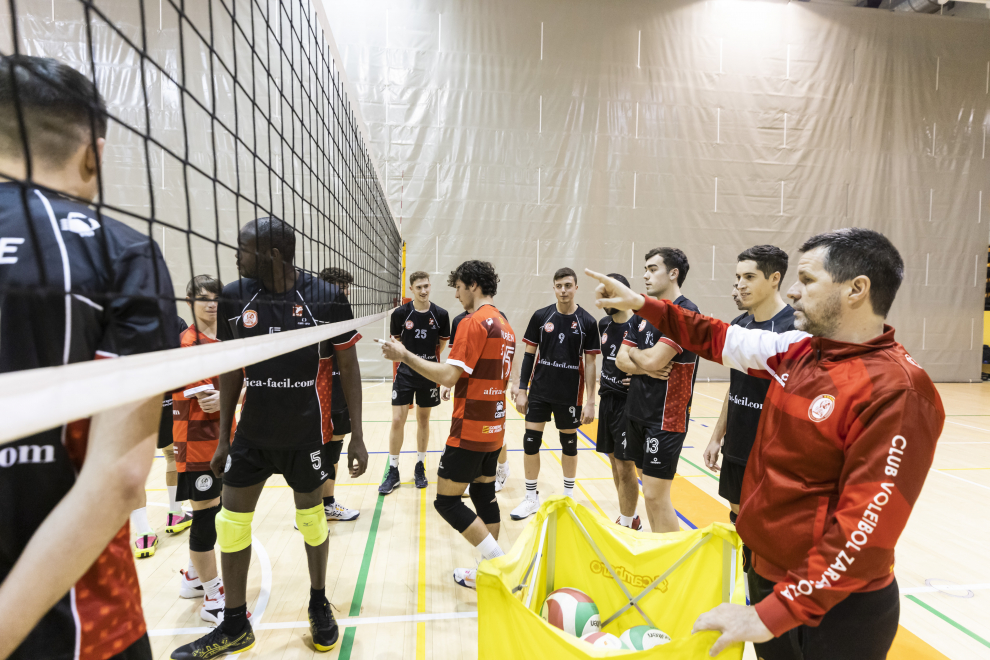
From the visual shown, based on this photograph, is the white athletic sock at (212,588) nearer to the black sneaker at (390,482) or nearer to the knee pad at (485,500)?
the knee pad at (485,500)

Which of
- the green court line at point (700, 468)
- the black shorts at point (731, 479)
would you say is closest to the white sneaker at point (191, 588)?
the black shorts at point (731, 479)

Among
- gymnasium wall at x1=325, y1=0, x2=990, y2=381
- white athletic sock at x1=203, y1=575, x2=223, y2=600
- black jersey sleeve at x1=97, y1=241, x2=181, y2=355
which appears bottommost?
white athletic sock at x1=203, y1=575, x2=223, y2=600

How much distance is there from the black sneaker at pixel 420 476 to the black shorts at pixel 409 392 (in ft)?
1.93

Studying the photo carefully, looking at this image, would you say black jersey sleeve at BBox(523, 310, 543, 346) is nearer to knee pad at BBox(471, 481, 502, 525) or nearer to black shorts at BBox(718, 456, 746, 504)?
knee pad at BBox(471, 481, 502, 525)

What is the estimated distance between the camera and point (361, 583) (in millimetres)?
3096

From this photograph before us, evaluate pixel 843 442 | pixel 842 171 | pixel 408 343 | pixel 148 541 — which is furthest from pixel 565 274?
pixel 842 171

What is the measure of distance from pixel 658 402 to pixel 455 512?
150 cm

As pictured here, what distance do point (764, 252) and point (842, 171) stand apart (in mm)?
9435

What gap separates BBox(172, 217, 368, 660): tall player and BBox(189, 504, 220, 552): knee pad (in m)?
0.34

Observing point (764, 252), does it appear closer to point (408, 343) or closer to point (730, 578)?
point (730, 578)

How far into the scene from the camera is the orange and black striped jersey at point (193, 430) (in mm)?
2811

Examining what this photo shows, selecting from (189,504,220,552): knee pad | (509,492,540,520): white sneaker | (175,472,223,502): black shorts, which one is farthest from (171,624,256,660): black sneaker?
(509,492,540,520): white sneaker

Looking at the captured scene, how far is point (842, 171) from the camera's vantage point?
9781 millimetres

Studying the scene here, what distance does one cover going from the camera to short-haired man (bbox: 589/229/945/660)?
122cm
